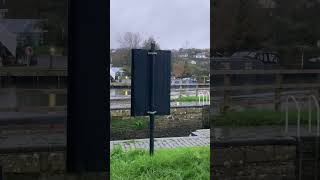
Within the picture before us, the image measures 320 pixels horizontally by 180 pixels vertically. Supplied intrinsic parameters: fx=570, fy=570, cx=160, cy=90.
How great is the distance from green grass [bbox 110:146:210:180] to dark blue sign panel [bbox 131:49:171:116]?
22.7 inches

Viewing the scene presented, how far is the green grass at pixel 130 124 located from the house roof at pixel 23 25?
5342 mm

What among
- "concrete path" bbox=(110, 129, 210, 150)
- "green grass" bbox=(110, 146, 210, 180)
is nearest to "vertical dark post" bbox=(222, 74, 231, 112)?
"green grass" bbox=(110, 146, 210, 180)

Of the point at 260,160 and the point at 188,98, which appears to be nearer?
the point at 260,160

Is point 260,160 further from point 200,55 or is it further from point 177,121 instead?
point 177,121

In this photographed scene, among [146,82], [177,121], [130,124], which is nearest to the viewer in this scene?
[146,82]

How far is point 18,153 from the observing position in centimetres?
390

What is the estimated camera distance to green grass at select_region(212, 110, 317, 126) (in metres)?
4.10

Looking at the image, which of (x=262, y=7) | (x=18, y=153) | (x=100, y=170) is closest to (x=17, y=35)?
(x=18, y=153)

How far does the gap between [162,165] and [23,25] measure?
2.90m

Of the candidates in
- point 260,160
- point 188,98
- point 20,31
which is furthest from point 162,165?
point 188,98

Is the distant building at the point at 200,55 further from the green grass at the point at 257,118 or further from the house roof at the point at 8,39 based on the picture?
the house roof at the point at 8,39

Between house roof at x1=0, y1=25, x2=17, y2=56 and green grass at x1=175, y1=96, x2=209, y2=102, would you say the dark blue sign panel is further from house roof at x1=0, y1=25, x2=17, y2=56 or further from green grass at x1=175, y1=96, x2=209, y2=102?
green grass at x1=175, y1=96, x2=209, y2=102

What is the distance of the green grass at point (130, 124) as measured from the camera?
9172 millimetres

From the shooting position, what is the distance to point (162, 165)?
6.30 meters
